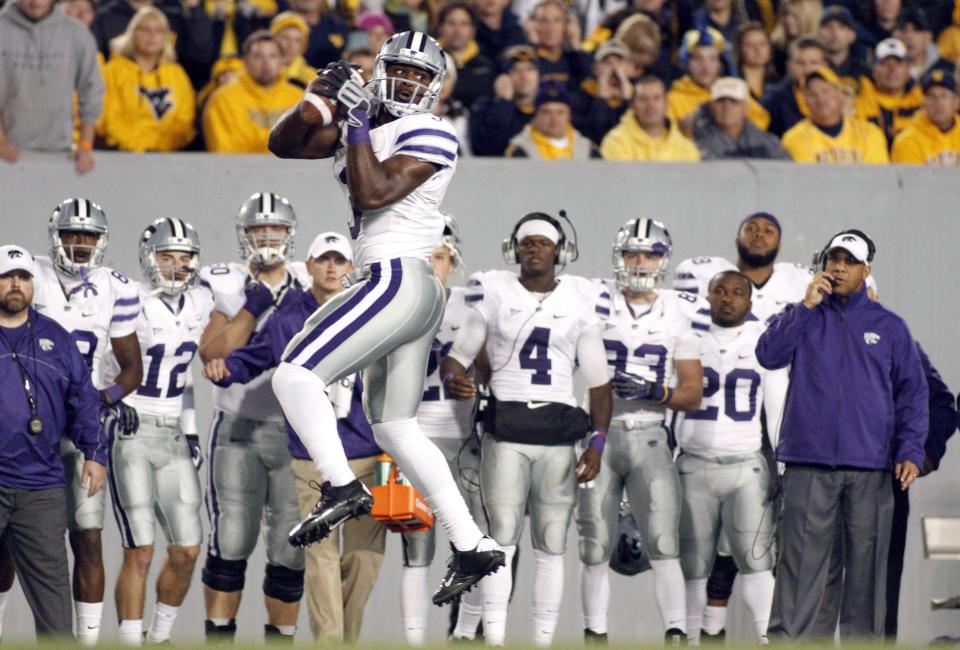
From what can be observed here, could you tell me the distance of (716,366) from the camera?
8.91m

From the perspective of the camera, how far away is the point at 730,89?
34.1 ft

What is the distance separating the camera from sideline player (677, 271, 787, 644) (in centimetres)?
866

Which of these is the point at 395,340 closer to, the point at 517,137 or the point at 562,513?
the point at 562,513

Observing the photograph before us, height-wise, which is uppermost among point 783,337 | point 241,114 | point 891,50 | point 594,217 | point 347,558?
point 891,50

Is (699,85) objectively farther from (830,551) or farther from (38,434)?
(38,434)

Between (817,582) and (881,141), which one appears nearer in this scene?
(817,582)

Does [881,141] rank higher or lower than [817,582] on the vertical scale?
higher

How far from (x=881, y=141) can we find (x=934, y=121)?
37 cm

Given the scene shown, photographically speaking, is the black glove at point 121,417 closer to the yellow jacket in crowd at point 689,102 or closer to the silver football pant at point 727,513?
the silver football pant at point 727,513

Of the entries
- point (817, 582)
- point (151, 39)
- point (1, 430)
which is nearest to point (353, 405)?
point (1, 430)

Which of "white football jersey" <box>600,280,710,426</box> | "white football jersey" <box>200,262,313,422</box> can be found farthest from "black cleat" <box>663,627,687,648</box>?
"white football jersey" <box>200,262,313,422</box>

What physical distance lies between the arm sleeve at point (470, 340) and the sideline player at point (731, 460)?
115 cm

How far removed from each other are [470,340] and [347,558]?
3.87 ft

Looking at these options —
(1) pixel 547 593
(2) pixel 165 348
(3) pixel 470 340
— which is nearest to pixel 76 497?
(2) pixel 165 348
